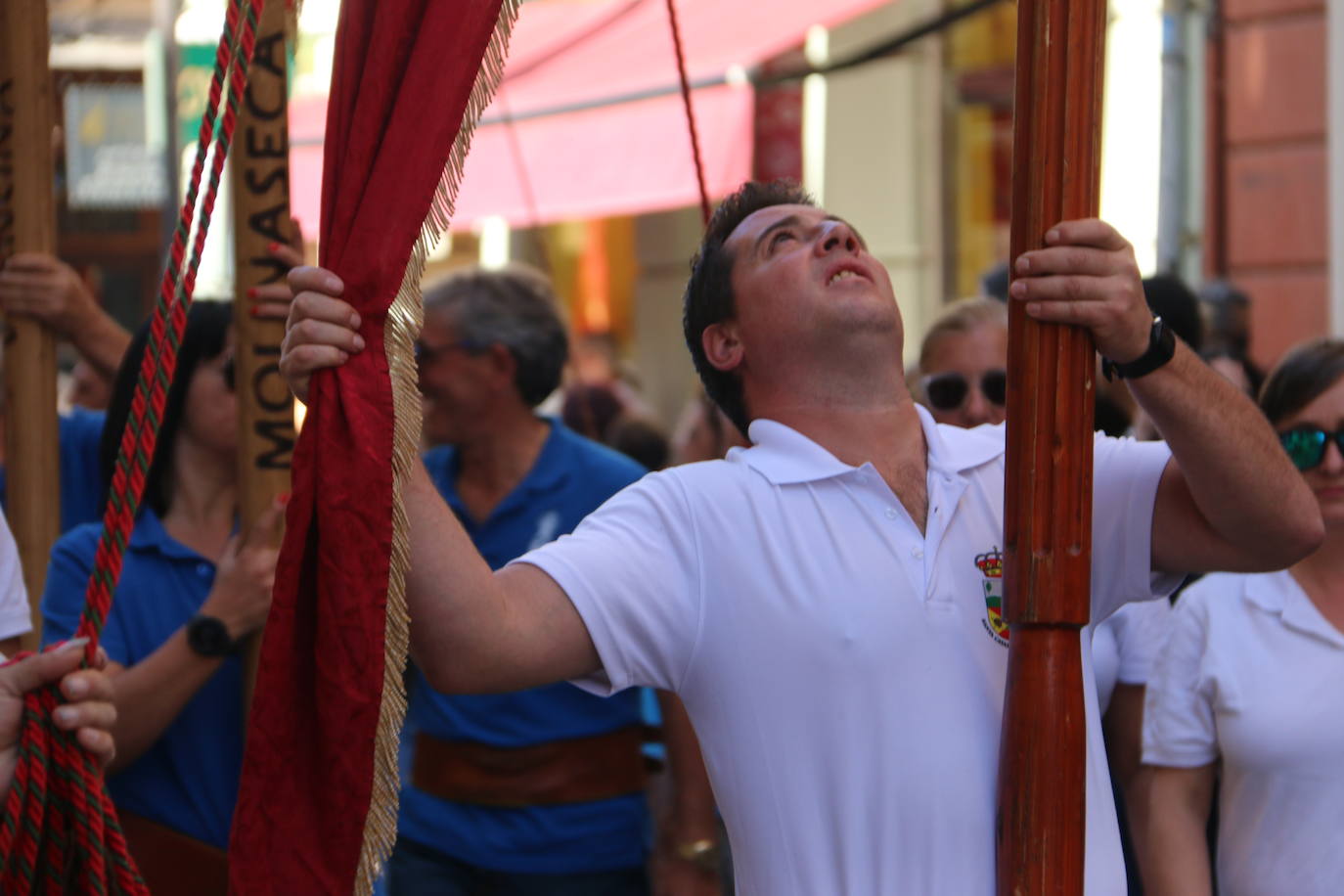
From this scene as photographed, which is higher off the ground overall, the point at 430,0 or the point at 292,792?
the point at 430,0

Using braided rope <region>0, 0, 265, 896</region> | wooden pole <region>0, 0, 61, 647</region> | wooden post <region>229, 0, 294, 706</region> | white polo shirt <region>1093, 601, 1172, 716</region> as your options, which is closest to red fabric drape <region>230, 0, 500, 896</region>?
braided rope <region>0, 0, 265, 896</region>

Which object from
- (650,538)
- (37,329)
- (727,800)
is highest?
(37,329)

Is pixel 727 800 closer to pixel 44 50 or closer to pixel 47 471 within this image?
pixel 47 471

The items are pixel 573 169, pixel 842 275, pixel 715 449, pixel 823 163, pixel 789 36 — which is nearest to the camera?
pixel 842 275

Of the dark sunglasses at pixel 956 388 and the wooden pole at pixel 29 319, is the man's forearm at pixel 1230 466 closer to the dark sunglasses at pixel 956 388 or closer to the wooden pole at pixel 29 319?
the dark sunglasses at pixel 956 388

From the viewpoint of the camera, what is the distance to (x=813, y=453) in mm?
2229

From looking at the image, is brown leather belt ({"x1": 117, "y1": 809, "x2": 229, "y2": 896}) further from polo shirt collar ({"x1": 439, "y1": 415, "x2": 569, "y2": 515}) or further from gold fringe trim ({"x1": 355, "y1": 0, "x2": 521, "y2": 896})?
polo shirt collar ({"x1": 439, "y1": 415, "x2": 569, "y2": 515})

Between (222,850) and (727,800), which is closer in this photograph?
(727,800)

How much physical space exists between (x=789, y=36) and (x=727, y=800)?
5580 mm

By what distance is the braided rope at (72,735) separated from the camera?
207 cm

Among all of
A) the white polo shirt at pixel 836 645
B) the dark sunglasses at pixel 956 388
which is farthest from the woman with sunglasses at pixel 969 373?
the white polo shirt at pixel 836 645

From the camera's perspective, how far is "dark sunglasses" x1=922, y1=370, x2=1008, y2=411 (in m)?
3.43

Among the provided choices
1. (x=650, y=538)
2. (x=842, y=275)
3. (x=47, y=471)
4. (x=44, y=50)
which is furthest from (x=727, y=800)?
(x=44, y=50)

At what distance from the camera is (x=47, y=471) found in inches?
112
